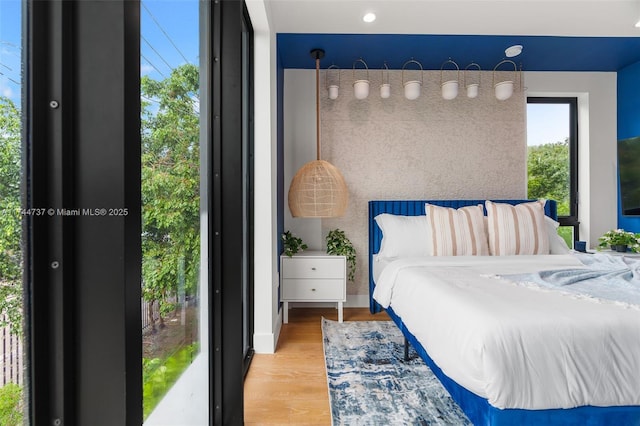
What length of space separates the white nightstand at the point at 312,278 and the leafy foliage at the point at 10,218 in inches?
97.0

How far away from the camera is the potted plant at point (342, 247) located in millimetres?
3191

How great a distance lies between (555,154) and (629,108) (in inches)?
29.4

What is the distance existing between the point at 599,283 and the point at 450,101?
7.66 feet

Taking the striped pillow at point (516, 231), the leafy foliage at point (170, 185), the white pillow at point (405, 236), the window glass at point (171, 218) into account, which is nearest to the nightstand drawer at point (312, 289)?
the white pillow at point (405, 236)

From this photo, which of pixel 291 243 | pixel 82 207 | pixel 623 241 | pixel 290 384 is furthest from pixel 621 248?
pixel 82 207

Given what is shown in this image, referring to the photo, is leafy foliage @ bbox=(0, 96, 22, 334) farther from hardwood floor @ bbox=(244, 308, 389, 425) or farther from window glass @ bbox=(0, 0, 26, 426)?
hardwood floor @ bbox=(244, 308, 389, 425)

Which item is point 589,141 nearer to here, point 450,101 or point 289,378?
point 450,101

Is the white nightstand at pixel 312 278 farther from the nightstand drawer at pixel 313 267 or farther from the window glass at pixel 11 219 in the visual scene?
the window glass at pixel 11 219

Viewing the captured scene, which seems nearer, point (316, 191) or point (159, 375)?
point (159, 375)

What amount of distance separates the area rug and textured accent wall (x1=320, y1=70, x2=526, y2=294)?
3.36 feet

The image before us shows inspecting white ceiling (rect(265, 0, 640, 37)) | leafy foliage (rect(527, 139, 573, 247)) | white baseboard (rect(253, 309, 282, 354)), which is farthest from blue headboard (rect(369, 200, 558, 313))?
white ceiling (rect(265, 0, 640, 37))

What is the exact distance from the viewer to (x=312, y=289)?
118 inches

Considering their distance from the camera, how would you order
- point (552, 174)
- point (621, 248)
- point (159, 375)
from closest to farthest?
point (159, 375), point (621, 248), point (552, 174)

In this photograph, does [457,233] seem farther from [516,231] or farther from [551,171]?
[551,171]
